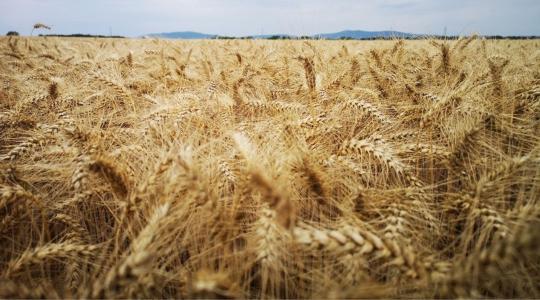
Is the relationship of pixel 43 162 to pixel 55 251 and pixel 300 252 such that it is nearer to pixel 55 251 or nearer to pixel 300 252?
pixel 55 251

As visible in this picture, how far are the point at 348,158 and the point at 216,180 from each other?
24.8 inches

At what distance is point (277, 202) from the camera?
2.02ft

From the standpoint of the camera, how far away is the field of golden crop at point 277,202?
727 mm

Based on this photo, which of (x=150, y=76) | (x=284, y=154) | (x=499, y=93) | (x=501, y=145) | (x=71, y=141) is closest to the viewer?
(x=284, y=154)

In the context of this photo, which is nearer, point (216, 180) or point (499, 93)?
point (216, 180)

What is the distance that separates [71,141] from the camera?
4.33 feet

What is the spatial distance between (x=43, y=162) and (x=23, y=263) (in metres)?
0.81

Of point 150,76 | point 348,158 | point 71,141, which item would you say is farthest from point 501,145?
point 150,76

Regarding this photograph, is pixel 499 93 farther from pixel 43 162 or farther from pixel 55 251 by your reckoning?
pixel 43 162

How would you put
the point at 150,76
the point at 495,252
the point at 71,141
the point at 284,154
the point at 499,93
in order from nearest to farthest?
the point at 495,252
the point at 284,154
the point at 71,141
the point at 499,93
the point at 150,76

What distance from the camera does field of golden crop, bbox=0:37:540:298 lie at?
0.73 m

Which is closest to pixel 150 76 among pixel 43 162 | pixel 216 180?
pixel 43 162

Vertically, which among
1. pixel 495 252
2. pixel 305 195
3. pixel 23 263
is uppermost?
pixel 495 252

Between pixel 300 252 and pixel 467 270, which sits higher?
pixel 467 270
